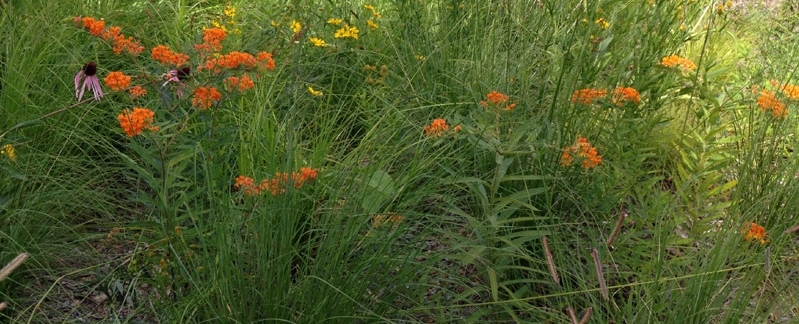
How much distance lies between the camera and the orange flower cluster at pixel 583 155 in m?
2.48

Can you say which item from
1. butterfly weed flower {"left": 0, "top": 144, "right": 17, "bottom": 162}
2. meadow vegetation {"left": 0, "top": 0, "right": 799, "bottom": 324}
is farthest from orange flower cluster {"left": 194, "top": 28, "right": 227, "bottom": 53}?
butterfly weed flower {"left": 0, "top": 144, "right": 17, "bottom": 162}

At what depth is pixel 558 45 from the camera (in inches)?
132

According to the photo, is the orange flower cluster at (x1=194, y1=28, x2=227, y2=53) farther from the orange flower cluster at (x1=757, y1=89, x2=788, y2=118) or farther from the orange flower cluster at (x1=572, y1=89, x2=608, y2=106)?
the orange flower cluster at (x1=757, y1=89, x2=788, y2=118)

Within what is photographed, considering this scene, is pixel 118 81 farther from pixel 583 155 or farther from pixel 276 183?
pixel 583 155

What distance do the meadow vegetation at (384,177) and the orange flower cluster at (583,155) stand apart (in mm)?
13

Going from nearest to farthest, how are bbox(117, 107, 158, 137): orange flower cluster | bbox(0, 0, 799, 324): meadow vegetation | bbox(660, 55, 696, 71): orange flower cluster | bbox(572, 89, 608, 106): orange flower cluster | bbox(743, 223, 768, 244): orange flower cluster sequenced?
bbox(117, 107, 158, 137): orange flower cluster, bbox(0, 0, 799, 324): meadow vegetation, bbox(743, 223, 768, 244): orange flower cluster, bbox(572, 89, 608, 106): orange flower cluster, bbox(660, 55, 696, 71): orange flower cluster

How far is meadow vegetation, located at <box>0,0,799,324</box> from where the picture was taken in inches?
85.3

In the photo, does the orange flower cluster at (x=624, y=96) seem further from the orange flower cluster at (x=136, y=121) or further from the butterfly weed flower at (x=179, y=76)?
the orange flower cluster at (x=136, y=121)

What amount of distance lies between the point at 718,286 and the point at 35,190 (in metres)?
1.76

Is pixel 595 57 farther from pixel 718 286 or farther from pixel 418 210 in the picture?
pixel 718 286

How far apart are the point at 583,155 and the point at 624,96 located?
41 centimetres

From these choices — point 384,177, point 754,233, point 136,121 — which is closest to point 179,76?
point 136,121

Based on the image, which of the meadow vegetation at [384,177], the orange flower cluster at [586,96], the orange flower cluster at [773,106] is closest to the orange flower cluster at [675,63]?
the meadow vegetation at [384,177]

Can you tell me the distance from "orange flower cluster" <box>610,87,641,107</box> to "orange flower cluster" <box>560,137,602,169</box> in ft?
1.09
